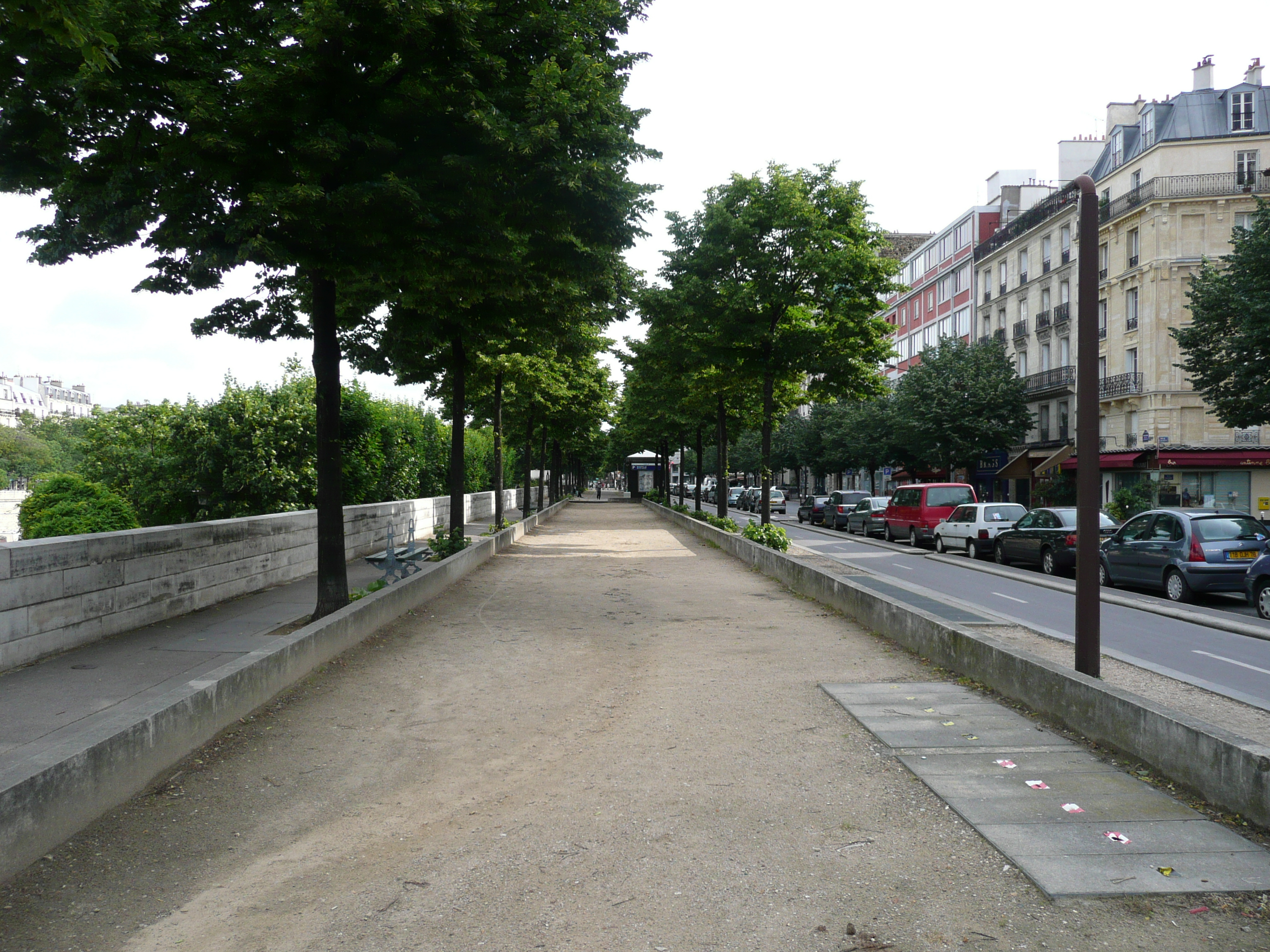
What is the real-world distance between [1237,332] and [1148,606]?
14.4m

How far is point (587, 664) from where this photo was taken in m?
9.08

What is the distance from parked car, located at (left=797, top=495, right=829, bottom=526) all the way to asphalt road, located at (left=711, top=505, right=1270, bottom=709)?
18.5 metres

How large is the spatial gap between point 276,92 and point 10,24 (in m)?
2.30

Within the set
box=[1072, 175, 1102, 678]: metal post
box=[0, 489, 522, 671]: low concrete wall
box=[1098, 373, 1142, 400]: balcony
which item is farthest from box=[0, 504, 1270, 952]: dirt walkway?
box=[1098, 373, 1142, 400]: balcony

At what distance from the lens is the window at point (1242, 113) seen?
133 feet

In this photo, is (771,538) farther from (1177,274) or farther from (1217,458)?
(1177,274)

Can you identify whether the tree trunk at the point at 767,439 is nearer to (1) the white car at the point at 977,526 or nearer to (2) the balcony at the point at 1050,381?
(1) the white car at the point at 977,526

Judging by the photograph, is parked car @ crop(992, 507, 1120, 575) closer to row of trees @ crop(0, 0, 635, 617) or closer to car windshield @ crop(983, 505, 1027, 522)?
car windshield @ crop(983, 505, 1027, 522)

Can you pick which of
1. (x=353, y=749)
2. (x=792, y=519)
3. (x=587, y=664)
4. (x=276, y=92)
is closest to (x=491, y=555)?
(x=587, y=664)

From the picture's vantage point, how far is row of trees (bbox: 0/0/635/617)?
327 inches

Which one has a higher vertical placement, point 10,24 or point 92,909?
point 10,24

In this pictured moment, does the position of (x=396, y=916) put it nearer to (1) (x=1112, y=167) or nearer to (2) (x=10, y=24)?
(2) (x=10, y=24)

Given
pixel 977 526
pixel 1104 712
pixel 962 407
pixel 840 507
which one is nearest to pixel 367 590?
pixel 1104 712

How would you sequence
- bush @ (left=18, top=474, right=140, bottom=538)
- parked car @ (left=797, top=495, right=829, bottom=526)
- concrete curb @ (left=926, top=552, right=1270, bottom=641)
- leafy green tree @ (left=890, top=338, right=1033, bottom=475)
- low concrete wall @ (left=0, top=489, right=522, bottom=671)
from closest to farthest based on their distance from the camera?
1. low concrete wall @ (left=0, top=489, right=522, bottom=671)
2. bush @ (left=18, top=474, right=140, bottom=538)
3. concrete curb @ (left=926, top=552, right=1270, bottom=641)
4. parked car @ (left=797, top=495, right=829, bottom=526)
5. leafy green tree @ (left=890, top=338, right=1033, bottom=475)
